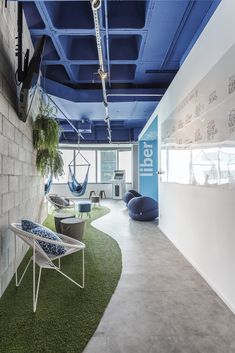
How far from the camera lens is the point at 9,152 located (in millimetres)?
2543

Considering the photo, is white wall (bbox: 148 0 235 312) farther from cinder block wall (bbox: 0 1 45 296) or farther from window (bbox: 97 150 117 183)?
window (bbox: 97 150 117 183)

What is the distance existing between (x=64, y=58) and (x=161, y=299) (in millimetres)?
4166

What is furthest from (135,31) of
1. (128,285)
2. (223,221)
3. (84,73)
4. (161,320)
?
(161,320)

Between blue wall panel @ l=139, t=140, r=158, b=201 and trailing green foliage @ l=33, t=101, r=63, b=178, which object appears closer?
trailing green foliage @ l=33, t=101, r=63, b=178

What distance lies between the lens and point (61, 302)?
2057 mm

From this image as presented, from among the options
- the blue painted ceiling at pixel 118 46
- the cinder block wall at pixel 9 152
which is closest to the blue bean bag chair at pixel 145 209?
the blue painted ceiling at pixel 118 46

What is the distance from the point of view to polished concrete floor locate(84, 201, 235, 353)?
1564mm

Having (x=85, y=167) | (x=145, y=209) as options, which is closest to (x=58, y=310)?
(x=145, y=209)

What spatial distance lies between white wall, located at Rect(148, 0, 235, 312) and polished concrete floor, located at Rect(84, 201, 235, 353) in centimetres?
20

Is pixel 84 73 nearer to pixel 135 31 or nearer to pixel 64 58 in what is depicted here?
pixel 64 58

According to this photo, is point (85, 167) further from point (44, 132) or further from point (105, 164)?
point (44, 132)

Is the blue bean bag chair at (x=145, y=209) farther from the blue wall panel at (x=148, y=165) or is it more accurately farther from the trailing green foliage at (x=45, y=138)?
the blue wall panel at (x=148, y=165)

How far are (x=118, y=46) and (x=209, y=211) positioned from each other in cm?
343

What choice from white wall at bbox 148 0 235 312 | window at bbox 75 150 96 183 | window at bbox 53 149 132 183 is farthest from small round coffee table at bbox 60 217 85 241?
window at bbox 53 149 132 183
